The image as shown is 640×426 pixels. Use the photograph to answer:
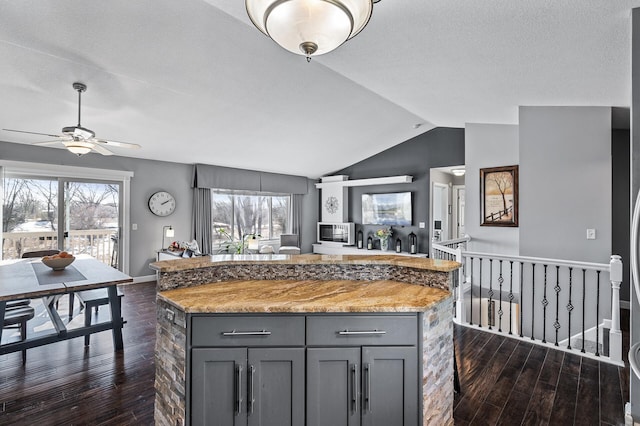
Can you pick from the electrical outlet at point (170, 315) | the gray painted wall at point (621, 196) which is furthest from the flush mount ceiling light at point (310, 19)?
the gray painted wall at point (621, 196)

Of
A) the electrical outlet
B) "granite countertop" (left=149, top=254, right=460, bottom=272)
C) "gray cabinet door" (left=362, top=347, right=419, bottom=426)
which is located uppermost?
"granite countertop" (left=149, top=254, right=460, bottom=272)

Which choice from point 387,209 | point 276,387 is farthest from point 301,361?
point 387,209

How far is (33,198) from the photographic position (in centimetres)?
498

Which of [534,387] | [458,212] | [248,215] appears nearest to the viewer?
[534,387]

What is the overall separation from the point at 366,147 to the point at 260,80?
3.59m

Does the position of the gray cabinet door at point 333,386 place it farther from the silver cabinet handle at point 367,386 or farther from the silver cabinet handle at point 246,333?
the silver cabinet handle at point 246,333

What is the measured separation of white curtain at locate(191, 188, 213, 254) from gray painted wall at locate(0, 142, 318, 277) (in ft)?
0.38

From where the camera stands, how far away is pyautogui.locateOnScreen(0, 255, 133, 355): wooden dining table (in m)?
2.54

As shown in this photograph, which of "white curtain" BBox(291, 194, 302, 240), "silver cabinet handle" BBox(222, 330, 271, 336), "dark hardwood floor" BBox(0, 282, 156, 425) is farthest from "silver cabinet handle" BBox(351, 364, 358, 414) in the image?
"white curtain" BBox(291, 194, 302, 240)

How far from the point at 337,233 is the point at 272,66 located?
17.0ft

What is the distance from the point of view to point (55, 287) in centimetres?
259

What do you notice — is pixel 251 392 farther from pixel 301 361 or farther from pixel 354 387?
pixel 354 387

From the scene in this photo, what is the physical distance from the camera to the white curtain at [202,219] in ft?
21.6

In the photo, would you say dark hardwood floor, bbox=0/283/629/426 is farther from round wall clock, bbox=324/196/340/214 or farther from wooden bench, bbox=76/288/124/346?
round wall clock, bbox=324/196/340/214
